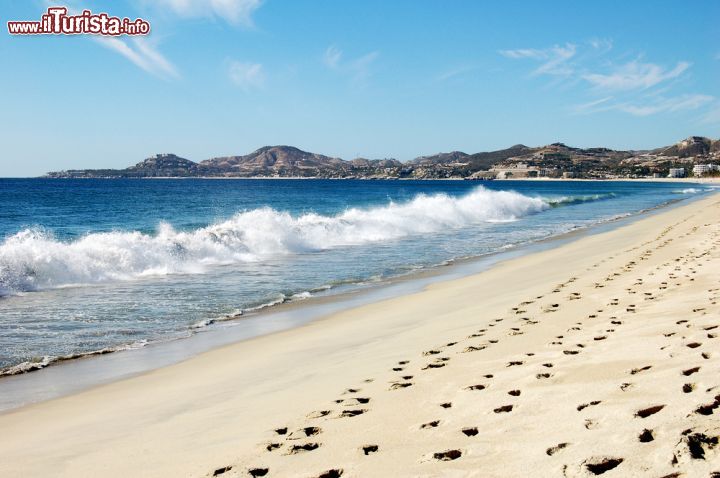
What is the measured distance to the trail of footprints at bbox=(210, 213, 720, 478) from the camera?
3.13 meters

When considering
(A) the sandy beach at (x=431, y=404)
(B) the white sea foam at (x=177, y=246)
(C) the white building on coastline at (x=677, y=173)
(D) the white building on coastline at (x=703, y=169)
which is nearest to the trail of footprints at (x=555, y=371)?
(A) the sandy beach at (x=431, y=404)

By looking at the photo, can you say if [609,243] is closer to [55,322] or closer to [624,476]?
[55,322]

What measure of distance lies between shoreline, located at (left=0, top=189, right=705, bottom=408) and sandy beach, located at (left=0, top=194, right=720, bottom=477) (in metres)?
0.36

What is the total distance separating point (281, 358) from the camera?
730 cm

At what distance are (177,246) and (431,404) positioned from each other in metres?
15.7

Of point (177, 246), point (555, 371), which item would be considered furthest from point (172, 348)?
point (177, 246)

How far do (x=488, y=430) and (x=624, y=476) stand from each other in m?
1.09

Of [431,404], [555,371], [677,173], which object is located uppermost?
[677,173]

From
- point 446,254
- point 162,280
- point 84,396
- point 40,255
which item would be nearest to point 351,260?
point 446,254

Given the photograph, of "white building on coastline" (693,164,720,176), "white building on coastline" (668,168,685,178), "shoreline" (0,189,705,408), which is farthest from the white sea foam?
"white building on coastline" (668,168,685,178)

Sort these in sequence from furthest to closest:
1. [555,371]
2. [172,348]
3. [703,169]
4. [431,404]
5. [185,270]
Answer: [703,169]
[185,270]
[172,348]
[555,371]
[431,404]

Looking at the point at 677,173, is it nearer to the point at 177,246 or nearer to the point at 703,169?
the point at 703,169

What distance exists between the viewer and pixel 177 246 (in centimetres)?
1875

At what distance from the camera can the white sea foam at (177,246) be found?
14633mm
